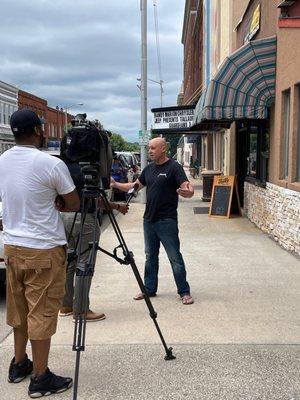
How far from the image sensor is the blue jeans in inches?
232

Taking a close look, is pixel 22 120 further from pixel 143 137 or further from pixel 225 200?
pixel 143 137

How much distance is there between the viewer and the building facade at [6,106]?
47.5 m

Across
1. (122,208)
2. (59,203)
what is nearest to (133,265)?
(122,208)

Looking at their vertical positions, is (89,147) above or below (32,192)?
above

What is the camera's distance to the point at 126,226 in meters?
12.4

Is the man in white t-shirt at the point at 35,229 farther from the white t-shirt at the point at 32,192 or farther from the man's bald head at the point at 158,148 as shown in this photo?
the man's bald head at the point at 158,148

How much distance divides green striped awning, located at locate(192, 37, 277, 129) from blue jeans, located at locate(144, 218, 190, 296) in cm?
515

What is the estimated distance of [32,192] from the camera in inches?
141

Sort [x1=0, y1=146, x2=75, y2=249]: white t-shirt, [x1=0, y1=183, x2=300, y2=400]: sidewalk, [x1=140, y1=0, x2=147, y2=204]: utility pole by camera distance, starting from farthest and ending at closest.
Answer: [x1=140, y1=0, x2=147, y2=204]: utility pole → [x1=0, y1=183, x2=300, y2=400]: sidewalk → [x1=0, y1=146, x2=75, y2=249]: white t-shirt

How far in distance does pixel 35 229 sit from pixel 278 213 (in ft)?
22.3

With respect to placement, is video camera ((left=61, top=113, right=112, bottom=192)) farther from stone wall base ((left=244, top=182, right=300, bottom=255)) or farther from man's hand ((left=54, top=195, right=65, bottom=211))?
stone wall base ((left=244, top=182, right=300, bottom=255))

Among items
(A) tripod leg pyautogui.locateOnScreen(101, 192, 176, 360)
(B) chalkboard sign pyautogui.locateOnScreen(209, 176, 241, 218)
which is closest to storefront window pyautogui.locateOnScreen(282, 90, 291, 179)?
(B) chalkboard sign pyautogui.locateOnScreen(209, 176, 241, 218)

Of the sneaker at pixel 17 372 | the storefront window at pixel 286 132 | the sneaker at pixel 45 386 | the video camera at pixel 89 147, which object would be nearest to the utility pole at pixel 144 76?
the storefront window at pixel 286 132

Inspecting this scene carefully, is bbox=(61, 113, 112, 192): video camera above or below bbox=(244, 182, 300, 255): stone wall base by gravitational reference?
above
